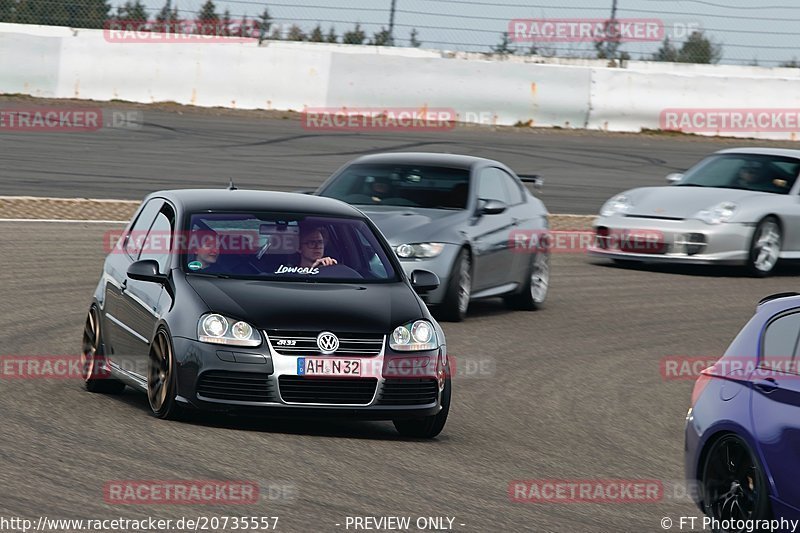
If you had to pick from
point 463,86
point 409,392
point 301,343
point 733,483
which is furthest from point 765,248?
point 733,483

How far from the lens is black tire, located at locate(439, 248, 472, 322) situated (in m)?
13.3

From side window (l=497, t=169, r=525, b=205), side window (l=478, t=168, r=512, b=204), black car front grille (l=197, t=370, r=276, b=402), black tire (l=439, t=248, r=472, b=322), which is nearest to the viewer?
black car front grille (l=197, t=370, r=276, b=402)

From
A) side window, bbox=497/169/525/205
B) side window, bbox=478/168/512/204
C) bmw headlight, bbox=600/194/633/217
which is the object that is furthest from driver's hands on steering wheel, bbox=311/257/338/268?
bmw headlight, bbox=600/194/633/217

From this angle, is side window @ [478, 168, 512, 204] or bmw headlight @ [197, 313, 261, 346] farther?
side window @ [478, 168, 512, 204]

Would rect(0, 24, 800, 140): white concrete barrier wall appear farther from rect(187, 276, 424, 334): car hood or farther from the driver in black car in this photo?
rect(187, 276, 424, 334): car hood

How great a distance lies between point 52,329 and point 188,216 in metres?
3.18

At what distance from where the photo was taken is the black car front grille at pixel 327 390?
26.6 ft

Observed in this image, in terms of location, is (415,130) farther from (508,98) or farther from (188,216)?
(188,216)

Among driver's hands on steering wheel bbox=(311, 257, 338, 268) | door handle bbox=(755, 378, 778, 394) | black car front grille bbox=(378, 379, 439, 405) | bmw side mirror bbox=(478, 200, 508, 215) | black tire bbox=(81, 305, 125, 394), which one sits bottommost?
black tire bbox=(81, 305, 125, 394)

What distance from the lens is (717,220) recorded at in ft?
57.8

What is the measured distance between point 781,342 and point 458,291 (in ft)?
23.1

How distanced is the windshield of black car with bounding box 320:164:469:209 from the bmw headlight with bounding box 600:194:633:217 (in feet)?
14.0

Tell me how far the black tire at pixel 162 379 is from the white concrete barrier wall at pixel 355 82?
803 inches

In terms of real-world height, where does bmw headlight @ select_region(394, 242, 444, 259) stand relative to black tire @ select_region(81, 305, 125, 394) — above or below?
above
